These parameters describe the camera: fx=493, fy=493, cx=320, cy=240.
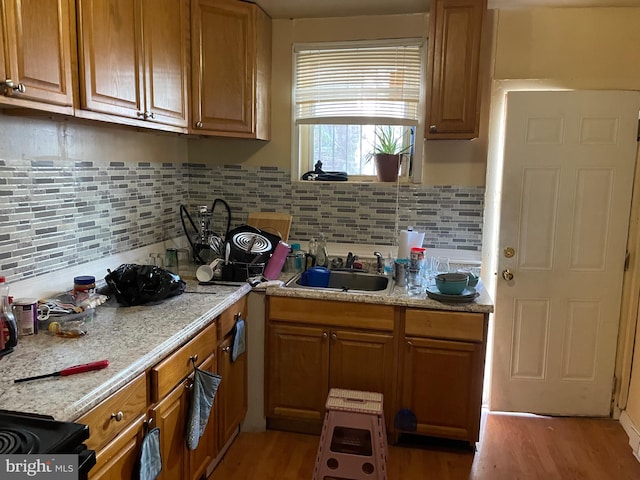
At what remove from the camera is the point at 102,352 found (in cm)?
161

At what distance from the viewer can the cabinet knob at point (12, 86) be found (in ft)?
4.63

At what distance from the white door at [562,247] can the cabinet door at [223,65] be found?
4.84 ft

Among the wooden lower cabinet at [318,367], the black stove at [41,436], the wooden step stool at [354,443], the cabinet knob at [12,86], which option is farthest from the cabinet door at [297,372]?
the cabinet knob at [12,86]

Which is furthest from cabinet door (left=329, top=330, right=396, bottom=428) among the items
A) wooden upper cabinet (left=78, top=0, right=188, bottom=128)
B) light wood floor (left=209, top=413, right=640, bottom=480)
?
wooden upper cabinet (left=78, top=0, right=188, bottom=128)

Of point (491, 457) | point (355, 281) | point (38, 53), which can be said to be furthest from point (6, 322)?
point (491, 457)

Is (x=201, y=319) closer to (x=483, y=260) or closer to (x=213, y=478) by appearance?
(x=213, y=478)

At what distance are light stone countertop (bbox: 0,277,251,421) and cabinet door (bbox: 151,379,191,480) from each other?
0.19 m

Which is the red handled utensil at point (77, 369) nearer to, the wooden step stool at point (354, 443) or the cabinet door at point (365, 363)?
the wooden step stool at point (354, 443)

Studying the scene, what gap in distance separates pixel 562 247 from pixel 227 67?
2132 mm

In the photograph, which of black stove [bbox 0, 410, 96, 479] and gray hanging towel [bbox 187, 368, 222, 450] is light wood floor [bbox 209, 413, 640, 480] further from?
black stove [bbox 0, 410, 96, 479]

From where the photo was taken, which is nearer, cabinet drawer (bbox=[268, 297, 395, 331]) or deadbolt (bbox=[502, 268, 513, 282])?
cabinet drawer (bbox=[268, 297, 395, 331])

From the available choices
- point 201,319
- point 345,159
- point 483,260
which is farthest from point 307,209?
point 201,319

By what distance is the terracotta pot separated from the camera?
9.86 ft

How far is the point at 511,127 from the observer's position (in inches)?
109
